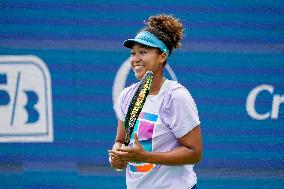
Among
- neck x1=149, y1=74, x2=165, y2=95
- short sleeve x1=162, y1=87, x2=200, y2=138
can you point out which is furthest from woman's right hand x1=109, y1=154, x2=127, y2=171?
neck x1=149, y1=74, x2=165, y2=95

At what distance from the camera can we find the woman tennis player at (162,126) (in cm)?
310

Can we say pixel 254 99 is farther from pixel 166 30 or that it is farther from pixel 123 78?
pixel 166 30

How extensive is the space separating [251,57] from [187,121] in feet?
5.65

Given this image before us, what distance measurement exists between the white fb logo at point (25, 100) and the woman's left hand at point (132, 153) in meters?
1.82

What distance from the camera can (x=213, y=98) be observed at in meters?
4.69

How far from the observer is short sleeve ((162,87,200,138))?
3.10m

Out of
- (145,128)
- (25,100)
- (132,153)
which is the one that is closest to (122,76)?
(25,100)

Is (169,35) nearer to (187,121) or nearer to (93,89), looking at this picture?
(187,121)

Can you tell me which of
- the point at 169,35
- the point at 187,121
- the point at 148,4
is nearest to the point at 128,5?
the point at 148,4

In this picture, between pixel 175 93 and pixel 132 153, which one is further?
pixel 175 93

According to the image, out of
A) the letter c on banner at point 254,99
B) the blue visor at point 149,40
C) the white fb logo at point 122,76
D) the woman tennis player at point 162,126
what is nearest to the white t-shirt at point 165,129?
the woman tennis player at point 162,126

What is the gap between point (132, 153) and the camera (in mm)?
2898

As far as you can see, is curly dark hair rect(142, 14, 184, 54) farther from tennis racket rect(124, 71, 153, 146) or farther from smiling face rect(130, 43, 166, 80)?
tennis racket rect(124, 71, 153, 146)

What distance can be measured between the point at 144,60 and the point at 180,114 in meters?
0.31
